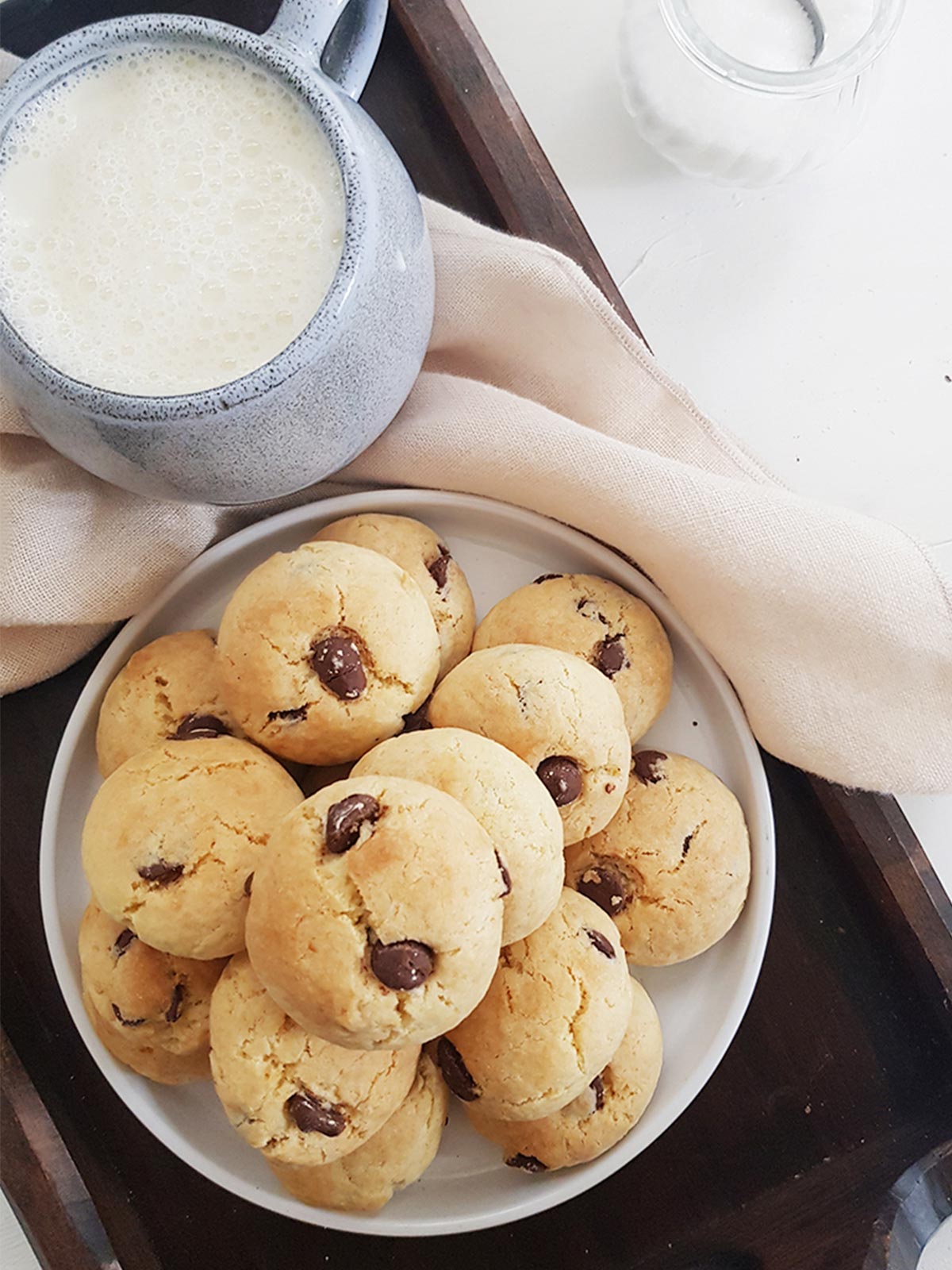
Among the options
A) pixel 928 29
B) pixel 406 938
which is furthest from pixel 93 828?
pixel 928 29

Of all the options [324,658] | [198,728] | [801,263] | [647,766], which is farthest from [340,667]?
[801,263]

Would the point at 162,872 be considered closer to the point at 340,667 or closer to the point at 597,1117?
the point at 340,667

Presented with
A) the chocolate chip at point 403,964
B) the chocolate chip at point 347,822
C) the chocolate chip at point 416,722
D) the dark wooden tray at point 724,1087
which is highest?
the chocolate chip at point 347,822

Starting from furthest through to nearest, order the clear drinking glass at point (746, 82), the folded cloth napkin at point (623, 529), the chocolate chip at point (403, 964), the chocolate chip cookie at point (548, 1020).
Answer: the clear drinking glass at point (746, 82) → the folded cloth napkin at point (623, 529) → the chocolate chip cookie at point (548, 1020) → the chocolate chip at point (403, 964)

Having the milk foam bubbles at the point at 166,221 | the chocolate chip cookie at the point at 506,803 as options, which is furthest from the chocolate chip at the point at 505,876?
the milk foam bubbles at the point at 166,221

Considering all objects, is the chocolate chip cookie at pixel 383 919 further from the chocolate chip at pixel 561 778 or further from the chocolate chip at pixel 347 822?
the chocolate chip at pixel 561 778

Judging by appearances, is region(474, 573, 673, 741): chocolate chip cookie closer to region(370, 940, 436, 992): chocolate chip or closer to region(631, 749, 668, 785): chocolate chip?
region(631, 749, 668, 785): chocolate chip

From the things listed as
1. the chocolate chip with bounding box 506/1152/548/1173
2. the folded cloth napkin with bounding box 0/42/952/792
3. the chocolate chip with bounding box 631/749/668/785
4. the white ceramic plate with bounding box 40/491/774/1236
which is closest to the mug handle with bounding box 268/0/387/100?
the folded cloth napkin with bounding box 0/42/952/792
